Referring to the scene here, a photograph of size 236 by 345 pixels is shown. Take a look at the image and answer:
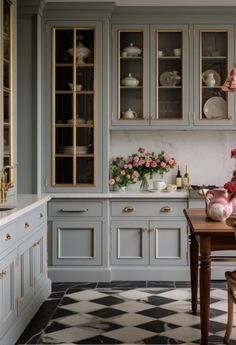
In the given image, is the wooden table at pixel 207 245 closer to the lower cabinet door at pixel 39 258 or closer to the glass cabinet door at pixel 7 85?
the lower cabinet door at pixel 39 258

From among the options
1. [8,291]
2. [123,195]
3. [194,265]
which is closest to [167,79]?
[123,195]

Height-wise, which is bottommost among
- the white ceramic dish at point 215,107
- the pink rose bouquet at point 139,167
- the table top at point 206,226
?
the table top at point 206,226

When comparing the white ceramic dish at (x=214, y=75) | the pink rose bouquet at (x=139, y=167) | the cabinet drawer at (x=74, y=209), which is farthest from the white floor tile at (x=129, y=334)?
the white ceramic dish at (x=214, y=75)

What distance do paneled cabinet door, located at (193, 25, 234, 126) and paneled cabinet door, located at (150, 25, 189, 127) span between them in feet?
0.35

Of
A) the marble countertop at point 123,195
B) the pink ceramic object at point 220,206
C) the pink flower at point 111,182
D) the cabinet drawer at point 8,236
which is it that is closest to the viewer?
the cabinet drawer at point 8,236

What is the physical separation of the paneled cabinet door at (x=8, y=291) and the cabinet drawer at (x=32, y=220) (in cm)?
24

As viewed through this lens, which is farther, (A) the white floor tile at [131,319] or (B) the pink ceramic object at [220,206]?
(A) the white floor tile at [131,319]

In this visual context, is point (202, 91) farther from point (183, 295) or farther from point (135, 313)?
point (135, 313)

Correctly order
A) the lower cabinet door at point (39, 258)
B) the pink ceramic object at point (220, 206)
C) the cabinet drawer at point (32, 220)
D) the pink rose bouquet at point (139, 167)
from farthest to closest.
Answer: the pink rose bouquet at point (139, 167) < the lower cabinet door at point (39, 258) < the cabinet drawer at point (32, 220) < the pink ceramic object at point (220, 206)

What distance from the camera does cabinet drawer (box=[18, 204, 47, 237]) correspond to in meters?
3.78

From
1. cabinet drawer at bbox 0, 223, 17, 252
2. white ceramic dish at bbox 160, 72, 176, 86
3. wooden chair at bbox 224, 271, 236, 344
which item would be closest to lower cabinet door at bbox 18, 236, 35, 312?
cabinet drawer at bbox 0, 223, 17, 252

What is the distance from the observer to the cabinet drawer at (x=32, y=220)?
378 centimetres

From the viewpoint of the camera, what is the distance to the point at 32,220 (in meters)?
4.13

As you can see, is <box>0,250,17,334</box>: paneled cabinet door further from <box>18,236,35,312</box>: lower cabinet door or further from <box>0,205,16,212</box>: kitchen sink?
<box>0,205,16,212</box>: kitchen sink
